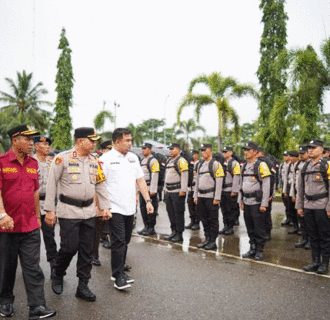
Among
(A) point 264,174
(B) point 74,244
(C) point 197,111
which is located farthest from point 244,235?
(C) point 197,111

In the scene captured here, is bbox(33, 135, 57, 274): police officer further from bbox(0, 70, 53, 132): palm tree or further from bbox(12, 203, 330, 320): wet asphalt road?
bbox(0, 70, 53, 132): palm tree

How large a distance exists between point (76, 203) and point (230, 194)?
5.96m

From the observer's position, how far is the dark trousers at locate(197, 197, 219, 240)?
7.32m

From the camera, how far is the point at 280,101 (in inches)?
619

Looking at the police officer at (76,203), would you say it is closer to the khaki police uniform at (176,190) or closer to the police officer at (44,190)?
the police officer at (44,190)

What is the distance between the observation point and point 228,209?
31.0 feet

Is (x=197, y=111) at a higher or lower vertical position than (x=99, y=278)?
higher

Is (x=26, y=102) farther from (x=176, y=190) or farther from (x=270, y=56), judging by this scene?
(x=176, y=190)

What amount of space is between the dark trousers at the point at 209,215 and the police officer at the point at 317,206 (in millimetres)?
1903

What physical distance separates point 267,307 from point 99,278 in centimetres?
242

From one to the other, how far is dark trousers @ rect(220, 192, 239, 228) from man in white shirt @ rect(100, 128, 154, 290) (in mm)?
4591

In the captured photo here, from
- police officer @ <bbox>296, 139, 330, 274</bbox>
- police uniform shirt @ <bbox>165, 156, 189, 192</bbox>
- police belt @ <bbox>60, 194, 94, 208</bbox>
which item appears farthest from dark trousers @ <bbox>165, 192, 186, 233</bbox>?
police belt @ <bbox>60, 194, 94, 208</bbox>

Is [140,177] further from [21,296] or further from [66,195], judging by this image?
[21,296]

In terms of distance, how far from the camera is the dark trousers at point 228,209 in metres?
9.28
